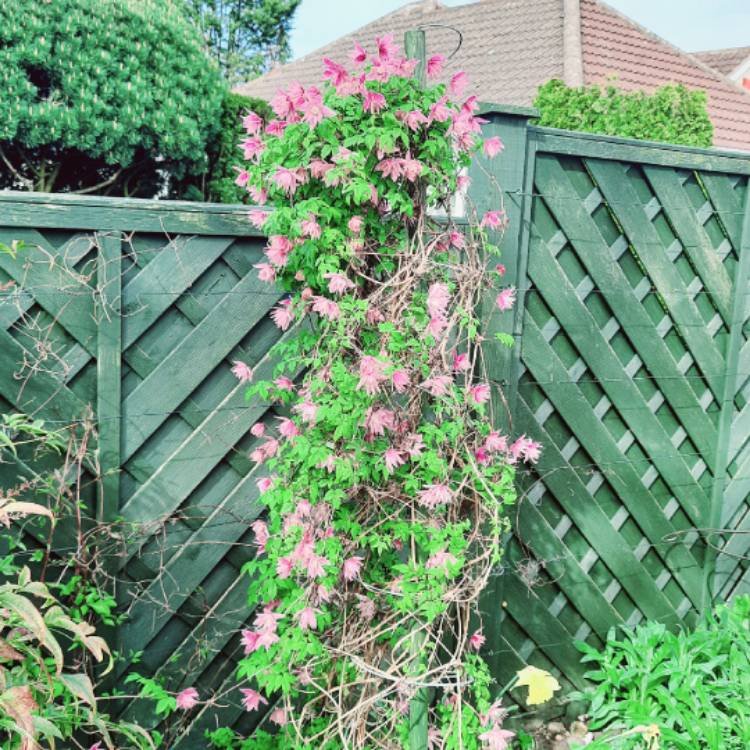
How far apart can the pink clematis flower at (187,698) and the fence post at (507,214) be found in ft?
2.91

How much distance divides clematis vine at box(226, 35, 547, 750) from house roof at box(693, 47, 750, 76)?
1356cm

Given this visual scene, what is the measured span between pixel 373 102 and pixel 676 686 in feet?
6.56

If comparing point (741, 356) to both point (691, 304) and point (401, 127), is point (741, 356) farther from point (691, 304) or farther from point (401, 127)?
point (401, 127)

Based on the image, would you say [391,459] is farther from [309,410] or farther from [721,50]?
[721,50]

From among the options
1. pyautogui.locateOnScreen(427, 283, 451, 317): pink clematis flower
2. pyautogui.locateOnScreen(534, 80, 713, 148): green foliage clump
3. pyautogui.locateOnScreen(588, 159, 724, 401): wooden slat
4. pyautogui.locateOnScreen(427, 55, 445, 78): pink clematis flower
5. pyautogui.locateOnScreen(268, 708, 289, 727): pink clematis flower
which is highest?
pyautogui.locateOnScreen(534, 80, 713, 148): green foliage clump

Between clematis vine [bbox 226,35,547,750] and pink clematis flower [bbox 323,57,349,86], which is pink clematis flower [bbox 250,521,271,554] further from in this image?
pink clematis flower [bbox 323,57,349,86]

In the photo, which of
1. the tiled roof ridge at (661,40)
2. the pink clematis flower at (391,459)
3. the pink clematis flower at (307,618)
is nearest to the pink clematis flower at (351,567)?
the pink clematis flower at (307,618)

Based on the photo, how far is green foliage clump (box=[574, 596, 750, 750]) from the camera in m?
2.36

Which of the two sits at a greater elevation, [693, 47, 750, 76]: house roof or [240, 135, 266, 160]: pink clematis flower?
[693, 47, 750, 76]: house roof

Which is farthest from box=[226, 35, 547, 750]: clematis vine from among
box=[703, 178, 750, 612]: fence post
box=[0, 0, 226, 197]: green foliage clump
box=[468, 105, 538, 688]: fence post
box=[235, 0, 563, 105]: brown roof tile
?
box=[235, 0, 563, 105]: brown roof tile

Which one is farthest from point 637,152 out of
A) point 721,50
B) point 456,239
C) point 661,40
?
point 721,50

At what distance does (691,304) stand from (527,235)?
30.8 inches

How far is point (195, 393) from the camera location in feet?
6.79

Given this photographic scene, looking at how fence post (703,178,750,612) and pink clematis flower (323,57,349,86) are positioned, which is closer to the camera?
pink clematis flower (323,57,349,86)
